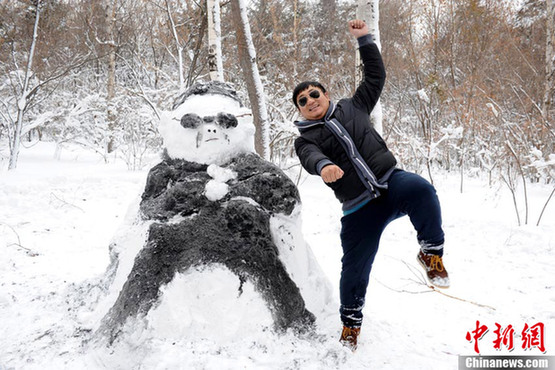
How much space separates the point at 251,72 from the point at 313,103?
3713 mm

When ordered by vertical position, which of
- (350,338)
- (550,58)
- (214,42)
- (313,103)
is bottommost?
(350,338)

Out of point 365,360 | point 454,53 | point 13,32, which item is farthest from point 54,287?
point 454,53

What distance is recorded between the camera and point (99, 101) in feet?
40.3

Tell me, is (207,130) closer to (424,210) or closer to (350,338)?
(424,210)

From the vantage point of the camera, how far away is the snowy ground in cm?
195

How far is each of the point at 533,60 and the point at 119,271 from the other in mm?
14540

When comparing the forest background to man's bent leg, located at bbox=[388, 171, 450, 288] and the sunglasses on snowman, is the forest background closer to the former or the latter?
the sunglasses on snowman

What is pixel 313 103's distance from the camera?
2.11m

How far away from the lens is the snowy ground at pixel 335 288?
1.95m

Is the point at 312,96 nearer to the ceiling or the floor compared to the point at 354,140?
nearer to the ceiling

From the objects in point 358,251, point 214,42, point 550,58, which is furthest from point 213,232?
point 550,58

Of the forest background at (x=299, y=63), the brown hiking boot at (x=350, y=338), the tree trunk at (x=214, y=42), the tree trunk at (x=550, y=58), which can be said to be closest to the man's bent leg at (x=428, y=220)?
the brown hiking boot at (x=350, y=338)

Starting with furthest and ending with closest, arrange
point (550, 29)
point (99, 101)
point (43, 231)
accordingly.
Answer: point (99, 101) → point (550, 29) → point (43, 231)

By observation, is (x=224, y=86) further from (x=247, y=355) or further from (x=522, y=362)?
(x=522, y=362)
